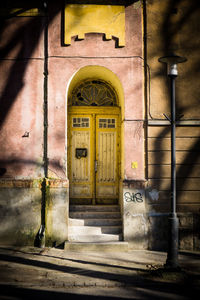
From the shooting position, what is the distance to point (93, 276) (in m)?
5.52

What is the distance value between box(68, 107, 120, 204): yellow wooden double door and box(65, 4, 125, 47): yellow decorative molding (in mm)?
2158

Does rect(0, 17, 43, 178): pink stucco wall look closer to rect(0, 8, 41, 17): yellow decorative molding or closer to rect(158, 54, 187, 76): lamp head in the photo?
rect(0, 8, 41, 17): yellow decorative molding

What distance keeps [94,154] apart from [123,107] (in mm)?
1767

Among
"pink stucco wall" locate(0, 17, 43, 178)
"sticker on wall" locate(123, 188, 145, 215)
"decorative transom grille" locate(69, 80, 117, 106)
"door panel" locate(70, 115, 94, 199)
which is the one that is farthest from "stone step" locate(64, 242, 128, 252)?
"decorative transom grille" locate(69, 80, 117, 106)

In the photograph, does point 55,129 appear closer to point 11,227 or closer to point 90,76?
point 90,76

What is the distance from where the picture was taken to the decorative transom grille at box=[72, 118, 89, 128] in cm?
885

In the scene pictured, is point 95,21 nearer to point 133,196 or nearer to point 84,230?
point 133,196

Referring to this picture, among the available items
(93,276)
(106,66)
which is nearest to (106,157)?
(106,66)

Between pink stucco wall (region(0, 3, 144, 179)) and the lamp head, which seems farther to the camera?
pink stucco wall (region(0, 3, 144, 179))

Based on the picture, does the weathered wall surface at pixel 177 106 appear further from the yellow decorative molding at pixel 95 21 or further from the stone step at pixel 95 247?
the stone step at pixel 95 247

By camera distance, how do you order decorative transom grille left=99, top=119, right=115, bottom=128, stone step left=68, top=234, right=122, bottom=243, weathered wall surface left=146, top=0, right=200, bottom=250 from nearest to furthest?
1. stone step left=68, top=234, right=122, bottom=243
2. weathered wall surface left=146, top=0, right=200, bottom=250
3. decorative transom grille left=99, top=119, right=115, bottom=128

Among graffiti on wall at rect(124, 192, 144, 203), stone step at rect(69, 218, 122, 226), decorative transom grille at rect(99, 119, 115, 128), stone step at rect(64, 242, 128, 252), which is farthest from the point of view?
decorative transom grille at rect(99, 119, 115, 128)

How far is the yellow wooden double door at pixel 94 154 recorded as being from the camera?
8766 mm

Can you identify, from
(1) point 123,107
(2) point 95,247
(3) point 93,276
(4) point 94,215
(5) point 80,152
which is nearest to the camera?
(3) point 93,276
